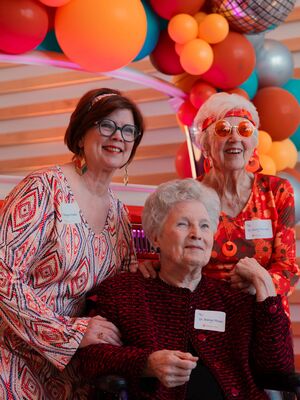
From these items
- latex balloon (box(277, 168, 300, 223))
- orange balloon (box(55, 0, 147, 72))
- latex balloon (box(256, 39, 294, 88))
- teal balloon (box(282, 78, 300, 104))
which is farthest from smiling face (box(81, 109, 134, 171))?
teal balloon (box(282, 78, 300, 104))

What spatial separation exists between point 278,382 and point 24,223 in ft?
3.16

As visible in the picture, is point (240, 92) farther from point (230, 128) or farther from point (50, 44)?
point (230, 128)

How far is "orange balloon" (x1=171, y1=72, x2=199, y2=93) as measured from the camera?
4055 mm

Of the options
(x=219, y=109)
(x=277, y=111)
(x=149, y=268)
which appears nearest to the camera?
(x=149, y=268)

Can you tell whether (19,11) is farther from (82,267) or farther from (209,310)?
(209,310)

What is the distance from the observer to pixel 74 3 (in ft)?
10.7

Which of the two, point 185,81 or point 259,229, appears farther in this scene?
point 185,81

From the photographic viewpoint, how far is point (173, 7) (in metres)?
3.68

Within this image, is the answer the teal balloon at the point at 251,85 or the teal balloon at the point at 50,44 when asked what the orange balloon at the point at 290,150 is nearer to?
the teal balloon at the point at 251,85

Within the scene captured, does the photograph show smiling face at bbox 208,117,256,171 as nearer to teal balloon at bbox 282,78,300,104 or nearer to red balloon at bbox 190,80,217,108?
red balloon at bbox 190,80,217,108

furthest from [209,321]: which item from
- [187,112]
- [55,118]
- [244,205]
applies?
[55,118]

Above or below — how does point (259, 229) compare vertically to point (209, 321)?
above

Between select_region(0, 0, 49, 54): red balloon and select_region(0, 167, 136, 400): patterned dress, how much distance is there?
120 cm

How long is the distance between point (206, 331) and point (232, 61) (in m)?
2.02
